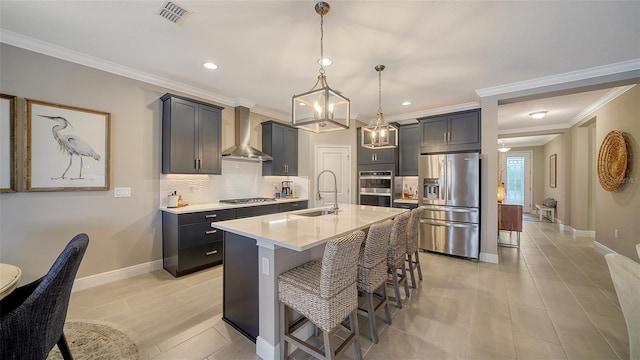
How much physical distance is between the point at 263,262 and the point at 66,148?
2.80m

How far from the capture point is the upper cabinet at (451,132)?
413 cm

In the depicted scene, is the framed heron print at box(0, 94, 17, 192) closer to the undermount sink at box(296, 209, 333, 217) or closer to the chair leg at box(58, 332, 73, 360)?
the chair leg at box(58, 332, 73, 360)

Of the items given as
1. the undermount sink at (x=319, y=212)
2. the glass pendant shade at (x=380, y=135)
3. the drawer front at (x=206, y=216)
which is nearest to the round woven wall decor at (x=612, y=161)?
the glass pendant shade at (x=380, y=135)

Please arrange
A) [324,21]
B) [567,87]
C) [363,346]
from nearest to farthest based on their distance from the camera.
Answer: [363,346]
[324,21]
[567,87]

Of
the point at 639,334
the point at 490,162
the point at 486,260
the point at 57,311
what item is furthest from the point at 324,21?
the point at 486,260

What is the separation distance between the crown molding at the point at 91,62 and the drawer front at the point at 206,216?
1.90 m

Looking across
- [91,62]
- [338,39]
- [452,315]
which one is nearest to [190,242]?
[91,62]

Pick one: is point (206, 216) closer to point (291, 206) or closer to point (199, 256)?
point (199, 256)

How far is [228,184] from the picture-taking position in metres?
4.38

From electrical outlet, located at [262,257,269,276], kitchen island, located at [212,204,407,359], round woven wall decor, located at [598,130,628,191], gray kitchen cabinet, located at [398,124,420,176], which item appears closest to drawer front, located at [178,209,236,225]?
kitchen island, located at [212,204,407,359]

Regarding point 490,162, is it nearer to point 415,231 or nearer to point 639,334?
point 415,231

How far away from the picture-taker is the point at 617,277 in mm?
1434

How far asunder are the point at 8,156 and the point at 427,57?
14.9 feet

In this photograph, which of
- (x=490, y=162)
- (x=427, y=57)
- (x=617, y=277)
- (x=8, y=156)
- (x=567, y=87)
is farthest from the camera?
(x=490, y=162)
